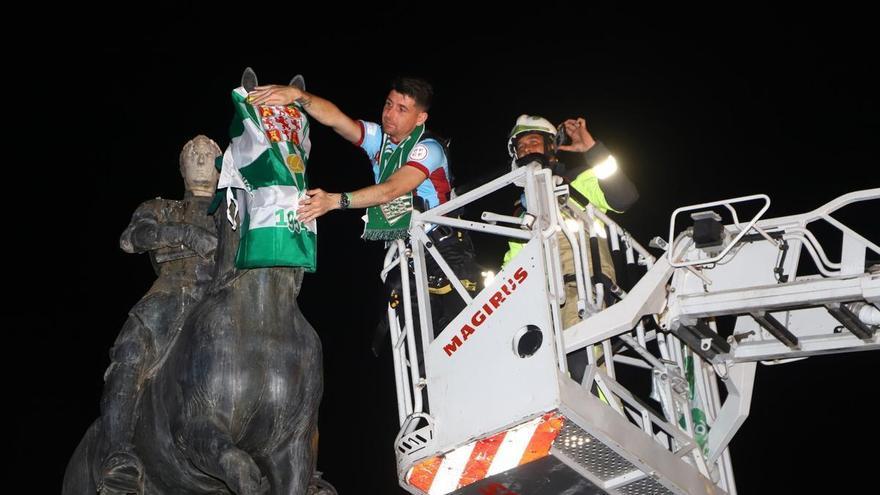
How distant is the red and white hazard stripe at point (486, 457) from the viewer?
25.1 feet

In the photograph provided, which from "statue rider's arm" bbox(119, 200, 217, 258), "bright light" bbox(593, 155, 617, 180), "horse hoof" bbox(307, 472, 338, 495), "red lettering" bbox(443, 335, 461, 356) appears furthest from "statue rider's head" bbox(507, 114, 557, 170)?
"horse hoof" bbox(307, 472, 338, 495)

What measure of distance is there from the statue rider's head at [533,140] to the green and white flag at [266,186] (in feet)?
6.89

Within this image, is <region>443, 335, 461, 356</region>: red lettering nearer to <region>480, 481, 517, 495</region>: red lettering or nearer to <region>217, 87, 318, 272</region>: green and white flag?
<region>480, 481, 517, 495</region>: red lettering

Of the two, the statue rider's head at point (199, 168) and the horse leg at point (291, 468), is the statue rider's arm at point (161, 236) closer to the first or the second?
the statue rider's head at point (199, 168)

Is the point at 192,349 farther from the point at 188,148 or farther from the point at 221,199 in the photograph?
the point at 188,148

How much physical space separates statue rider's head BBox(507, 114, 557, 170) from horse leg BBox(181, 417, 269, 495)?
308cm

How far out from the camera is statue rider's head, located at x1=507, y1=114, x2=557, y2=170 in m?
9.23

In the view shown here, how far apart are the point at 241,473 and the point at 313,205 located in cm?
163

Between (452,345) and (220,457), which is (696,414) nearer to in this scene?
(452,345)

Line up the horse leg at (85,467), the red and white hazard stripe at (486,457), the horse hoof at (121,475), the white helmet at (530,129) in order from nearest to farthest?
the red and white hazard stripe at (486,457) → the horse hoof at (121,475) → the horse leg at (85,467) → the white helmet at (530,129)

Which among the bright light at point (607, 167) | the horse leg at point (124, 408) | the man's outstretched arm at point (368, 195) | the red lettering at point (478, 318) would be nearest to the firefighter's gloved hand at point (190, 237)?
the horse leg at point (124, 408)

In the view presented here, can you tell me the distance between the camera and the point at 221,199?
7973 mm

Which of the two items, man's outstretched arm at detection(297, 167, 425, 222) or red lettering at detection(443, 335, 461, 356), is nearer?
man's outstretched arm at detection(297, 167, 425, 222)

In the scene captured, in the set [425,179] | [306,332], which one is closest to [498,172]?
[425,179]
